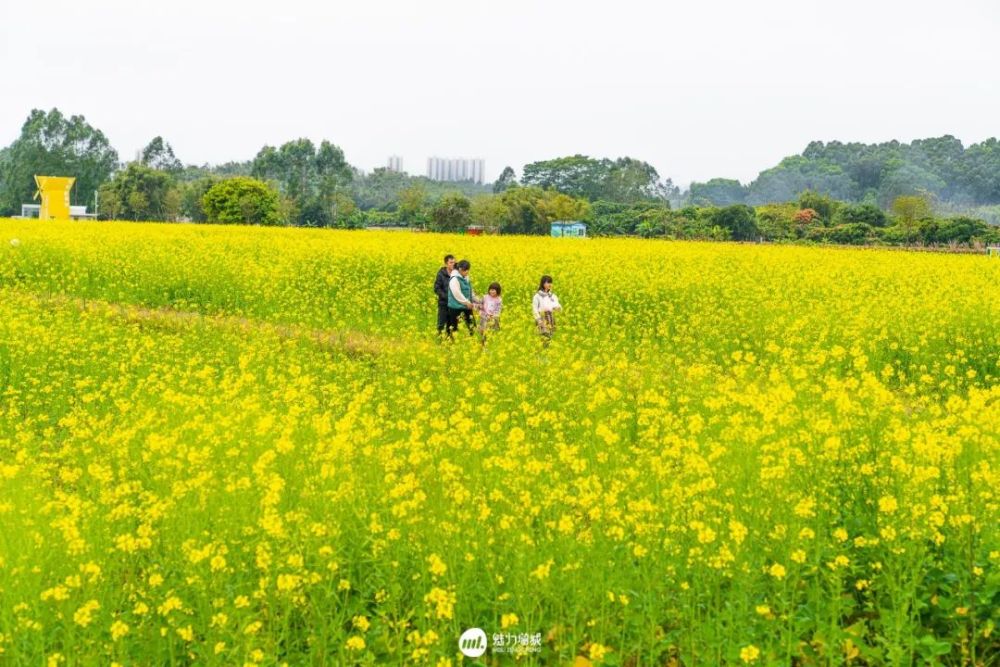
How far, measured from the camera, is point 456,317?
46.5 ft

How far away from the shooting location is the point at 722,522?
5.15 m

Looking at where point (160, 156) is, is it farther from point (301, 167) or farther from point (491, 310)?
point (491, 310)

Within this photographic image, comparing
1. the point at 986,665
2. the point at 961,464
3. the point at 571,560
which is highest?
the point at 961,464

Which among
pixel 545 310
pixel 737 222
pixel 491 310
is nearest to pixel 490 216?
pixel 737 222

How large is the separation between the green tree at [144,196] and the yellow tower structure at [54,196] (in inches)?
318

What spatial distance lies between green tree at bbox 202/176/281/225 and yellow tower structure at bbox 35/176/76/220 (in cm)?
1422

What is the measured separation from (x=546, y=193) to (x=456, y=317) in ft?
191

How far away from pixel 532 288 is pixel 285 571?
14.6m

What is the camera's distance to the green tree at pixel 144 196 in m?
82.2

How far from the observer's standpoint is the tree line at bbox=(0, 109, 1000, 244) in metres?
63.0

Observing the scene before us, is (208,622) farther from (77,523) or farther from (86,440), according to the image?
(86,440)

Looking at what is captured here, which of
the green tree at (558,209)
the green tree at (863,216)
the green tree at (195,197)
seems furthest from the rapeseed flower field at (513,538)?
the green tree at (195,197)

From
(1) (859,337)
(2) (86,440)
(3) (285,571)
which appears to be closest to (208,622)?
(3) (285,571)

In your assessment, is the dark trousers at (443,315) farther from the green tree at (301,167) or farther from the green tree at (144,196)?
the green tree at (301,167)
